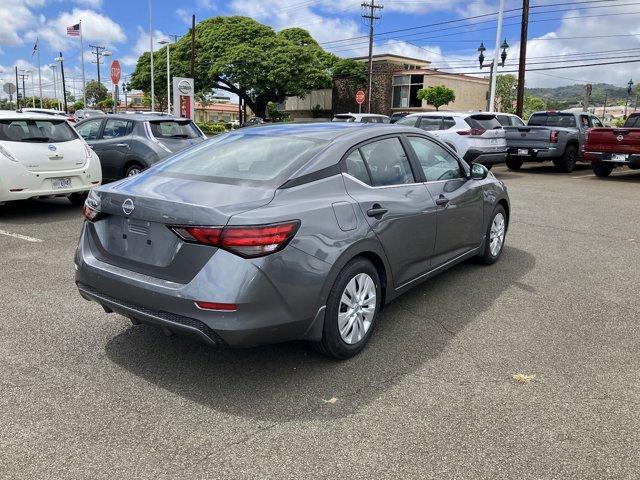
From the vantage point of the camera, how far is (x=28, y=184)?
311 inches

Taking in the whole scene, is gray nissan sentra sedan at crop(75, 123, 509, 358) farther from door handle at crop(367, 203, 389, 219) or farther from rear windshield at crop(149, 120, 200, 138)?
rear windshield at crop(149, 120, 200, 138)

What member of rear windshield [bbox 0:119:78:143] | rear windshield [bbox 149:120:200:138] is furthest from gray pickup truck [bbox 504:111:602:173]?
rear windshield [bbox 0:119:78:143]

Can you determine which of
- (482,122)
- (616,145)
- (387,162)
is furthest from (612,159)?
(387,162)

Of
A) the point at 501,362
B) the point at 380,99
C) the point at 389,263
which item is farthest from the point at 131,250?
the point at 380,99

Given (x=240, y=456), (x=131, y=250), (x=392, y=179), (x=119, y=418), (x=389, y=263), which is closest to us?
(x=240, y=456)

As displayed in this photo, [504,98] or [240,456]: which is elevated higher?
[504,98]

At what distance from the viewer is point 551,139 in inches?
619

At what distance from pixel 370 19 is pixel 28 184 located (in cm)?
3873

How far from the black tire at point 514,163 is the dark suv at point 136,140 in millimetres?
10396

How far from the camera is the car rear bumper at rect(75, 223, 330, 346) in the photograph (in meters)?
3.01

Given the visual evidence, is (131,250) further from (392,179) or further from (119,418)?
(392,179)

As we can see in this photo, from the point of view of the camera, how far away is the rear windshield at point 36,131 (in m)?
7.95

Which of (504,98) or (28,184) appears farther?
(504,98)

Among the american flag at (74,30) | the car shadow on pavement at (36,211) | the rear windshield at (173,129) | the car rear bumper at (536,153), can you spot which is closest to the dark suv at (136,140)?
the rear windshield at (173,129)
